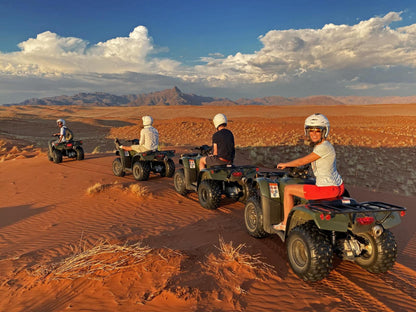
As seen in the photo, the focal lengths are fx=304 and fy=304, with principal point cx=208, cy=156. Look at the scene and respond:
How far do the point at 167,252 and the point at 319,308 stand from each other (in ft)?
7.30

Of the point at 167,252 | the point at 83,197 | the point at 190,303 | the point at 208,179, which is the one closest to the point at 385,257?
the point at 190,303

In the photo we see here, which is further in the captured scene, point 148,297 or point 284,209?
point 284,209

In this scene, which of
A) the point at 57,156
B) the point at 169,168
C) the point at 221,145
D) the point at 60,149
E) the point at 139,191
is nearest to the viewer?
the point at 221,145

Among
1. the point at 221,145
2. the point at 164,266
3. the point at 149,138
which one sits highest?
the point at 221,145

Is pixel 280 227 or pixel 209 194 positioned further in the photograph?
pixel 209 194

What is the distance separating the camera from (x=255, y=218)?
18.2ft

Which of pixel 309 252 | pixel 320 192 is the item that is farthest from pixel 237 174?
pixel 309 252

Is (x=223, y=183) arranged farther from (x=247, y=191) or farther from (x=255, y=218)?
(x=255, y=218)

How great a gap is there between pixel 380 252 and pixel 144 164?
7.85m

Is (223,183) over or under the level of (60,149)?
over

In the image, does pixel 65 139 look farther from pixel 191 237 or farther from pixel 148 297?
pixel 148 297

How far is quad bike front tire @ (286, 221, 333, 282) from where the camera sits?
3.83 m

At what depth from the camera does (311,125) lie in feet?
13.9

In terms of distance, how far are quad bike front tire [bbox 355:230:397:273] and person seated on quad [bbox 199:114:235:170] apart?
12.4 ft
